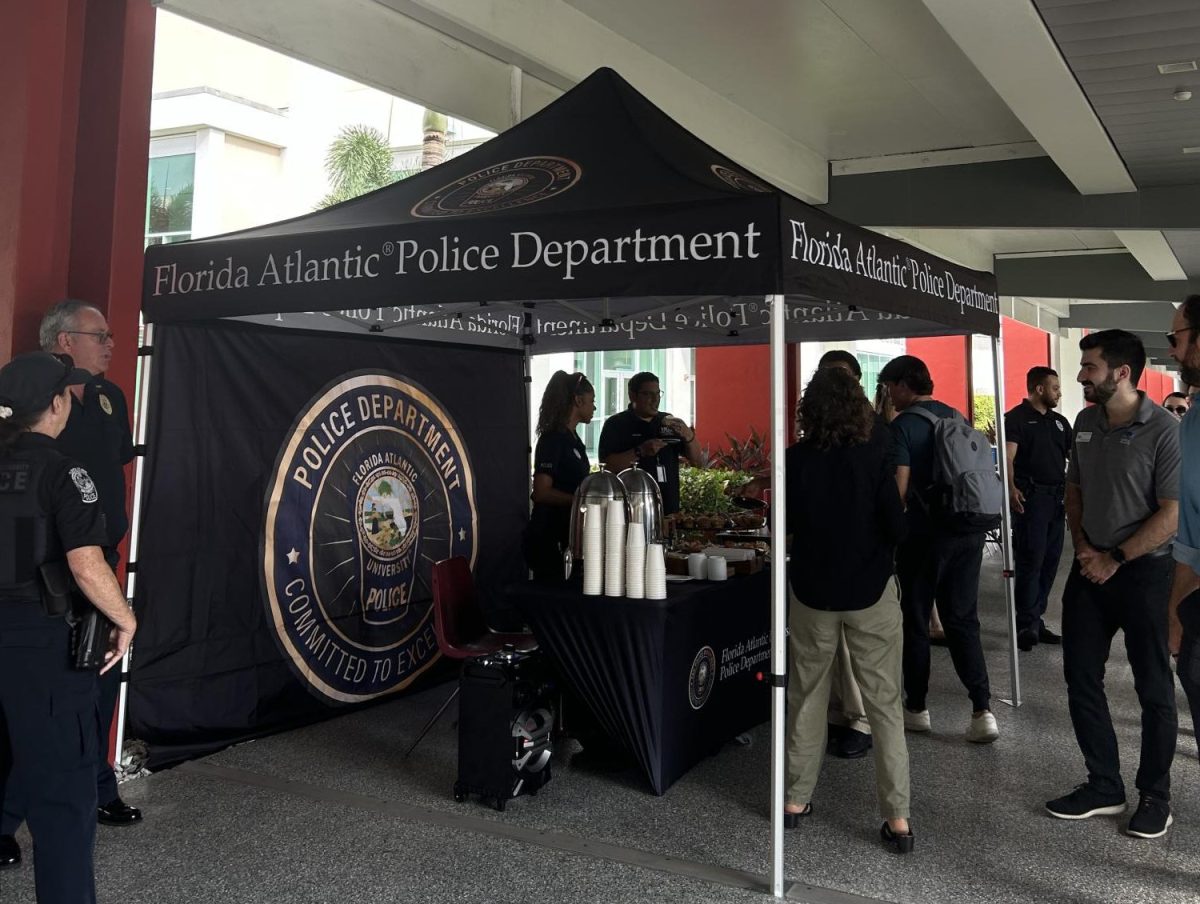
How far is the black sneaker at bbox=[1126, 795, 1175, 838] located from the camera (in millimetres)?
3307

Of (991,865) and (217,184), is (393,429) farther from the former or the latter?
(217,184)

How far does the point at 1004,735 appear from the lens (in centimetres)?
442

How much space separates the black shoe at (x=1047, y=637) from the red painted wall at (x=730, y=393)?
5.95 meters

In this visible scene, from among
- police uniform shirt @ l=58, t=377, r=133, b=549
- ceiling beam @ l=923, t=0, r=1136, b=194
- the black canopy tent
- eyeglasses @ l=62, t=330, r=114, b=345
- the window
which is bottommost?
police uniform shirt @ l=58, t=377, r=133, b=549

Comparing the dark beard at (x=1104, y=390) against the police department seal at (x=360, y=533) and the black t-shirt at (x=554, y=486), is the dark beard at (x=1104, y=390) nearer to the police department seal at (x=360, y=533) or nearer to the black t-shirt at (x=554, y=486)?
the black t-shirt at (x=554, y=486)

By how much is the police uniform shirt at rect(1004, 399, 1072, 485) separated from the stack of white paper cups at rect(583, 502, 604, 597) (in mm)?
3786

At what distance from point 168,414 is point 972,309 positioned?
3.33m

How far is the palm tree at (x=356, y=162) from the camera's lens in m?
19.7

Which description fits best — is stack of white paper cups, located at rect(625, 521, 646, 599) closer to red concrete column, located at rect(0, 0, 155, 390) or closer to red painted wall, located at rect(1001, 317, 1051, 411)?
red concrete column, located at rect(0, 0, 155, 390)

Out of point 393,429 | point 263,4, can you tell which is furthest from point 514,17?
point 393,429

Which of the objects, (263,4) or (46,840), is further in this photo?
(263,4)

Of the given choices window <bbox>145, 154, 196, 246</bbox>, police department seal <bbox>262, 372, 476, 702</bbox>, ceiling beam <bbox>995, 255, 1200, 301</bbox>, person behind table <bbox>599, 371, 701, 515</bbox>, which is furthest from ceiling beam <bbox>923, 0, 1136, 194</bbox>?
window <bbox>145, 154, 196, 246</bbox>

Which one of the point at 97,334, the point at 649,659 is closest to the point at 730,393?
the point at 649,659

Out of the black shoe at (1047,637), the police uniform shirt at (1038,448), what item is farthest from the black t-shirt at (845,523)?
the black shoe at (1047,637)
